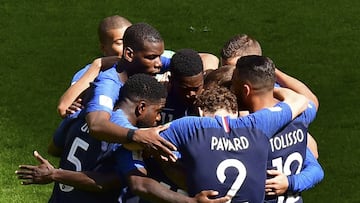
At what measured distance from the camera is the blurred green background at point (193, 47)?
8117mm

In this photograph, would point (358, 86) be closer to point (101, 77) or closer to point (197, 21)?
point (197, 21)

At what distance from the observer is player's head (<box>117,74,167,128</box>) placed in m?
4.05

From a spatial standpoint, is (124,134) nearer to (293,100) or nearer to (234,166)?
(234,166)

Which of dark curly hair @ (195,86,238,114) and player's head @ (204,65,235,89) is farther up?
dark curly hair @ (195,86,238,114)

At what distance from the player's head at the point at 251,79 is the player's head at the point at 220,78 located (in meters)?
0.14

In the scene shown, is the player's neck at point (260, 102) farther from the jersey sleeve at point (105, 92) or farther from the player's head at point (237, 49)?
the player's head at point (237, 49)

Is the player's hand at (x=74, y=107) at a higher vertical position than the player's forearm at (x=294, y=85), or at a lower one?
lower

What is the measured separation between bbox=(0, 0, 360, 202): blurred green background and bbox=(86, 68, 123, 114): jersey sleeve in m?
3.09

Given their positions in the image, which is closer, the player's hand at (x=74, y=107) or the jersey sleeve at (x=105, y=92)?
the jersey sleeve at (x=105, y=92)

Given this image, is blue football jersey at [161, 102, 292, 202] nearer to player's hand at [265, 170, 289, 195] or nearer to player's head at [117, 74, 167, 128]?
player's hand at [265, 170, 289, 195]

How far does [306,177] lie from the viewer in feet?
13.7

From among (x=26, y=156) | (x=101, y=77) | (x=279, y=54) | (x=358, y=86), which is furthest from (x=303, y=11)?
(x=101, y=77)

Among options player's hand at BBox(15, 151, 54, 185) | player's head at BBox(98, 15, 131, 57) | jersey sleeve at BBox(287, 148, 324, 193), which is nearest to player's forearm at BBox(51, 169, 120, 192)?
player's hand at BBox(15, 151, 54, 185)

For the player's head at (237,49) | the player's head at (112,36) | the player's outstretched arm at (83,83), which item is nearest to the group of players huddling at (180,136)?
the player's outstretched arm at (83,83)
